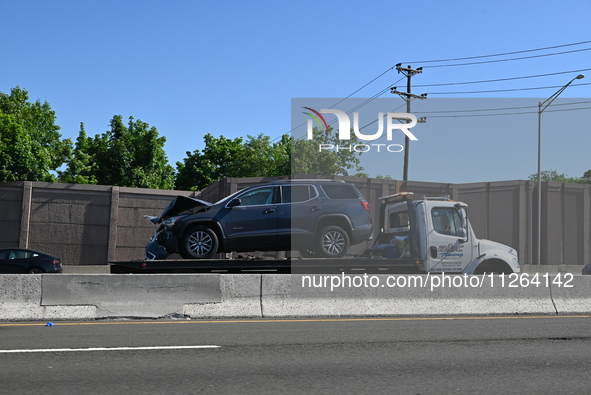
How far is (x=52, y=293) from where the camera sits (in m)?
10.7

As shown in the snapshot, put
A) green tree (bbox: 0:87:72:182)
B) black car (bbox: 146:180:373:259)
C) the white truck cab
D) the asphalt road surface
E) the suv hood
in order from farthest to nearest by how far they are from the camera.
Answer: green tree (bbox: 0:87:72:182), the white truck cab, the suv hood, black car (bbox: 146:180:373:259), the asphalt road surface

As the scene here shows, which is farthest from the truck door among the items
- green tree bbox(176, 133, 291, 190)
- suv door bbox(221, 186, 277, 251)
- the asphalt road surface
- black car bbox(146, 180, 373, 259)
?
green tree bbox(176, 133, 291, 190)

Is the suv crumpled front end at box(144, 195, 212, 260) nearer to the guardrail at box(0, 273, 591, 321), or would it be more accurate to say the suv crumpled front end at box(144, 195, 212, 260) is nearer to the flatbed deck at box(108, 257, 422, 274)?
the flatbed deck at box(108, 257, 422, 274)

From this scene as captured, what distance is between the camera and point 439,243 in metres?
13.8

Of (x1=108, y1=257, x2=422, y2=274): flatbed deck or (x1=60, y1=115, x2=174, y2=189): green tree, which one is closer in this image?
(x1=108, y1=257, x2=422, y2=274): flatbed deck

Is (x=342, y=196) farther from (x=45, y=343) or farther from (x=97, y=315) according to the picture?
(x=45, y=343)

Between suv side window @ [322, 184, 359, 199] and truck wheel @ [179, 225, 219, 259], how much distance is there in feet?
7.84

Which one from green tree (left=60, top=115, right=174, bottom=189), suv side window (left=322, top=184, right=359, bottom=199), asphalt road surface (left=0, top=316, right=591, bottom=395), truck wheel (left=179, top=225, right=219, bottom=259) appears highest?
green tree (left=60, top=115, right=174, bottom=189)

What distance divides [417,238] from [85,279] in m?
6.71

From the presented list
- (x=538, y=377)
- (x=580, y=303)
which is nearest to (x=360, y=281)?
(x=580, y=303)

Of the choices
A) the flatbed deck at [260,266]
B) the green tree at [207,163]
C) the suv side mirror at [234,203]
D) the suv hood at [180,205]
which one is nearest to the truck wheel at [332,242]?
the flatbed deck at [260,266]

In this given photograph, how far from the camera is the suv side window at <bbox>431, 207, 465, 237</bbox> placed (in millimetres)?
13930

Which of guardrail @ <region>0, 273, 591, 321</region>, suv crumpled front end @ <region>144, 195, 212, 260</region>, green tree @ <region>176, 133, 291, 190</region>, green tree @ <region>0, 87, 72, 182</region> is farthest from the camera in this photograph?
green tree @ <region>176, 133, 291, 190</region>

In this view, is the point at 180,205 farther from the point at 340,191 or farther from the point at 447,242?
the point at 447,242
